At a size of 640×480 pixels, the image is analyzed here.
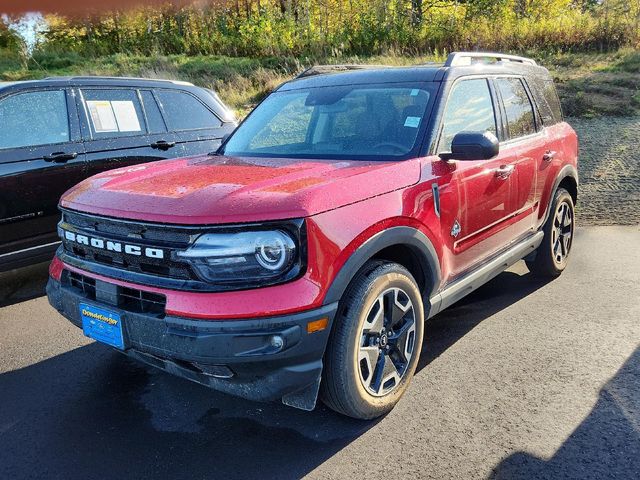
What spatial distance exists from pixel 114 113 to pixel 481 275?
3.78m

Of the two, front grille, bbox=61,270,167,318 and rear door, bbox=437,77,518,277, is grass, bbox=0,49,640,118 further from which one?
front grille, bbox=61,270,167,318

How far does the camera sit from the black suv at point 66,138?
181 inches

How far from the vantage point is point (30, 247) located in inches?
185

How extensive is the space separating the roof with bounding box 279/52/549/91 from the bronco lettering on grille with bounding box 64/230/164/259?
1.93 meters

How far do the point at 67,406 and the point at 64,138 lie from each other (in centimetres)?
274

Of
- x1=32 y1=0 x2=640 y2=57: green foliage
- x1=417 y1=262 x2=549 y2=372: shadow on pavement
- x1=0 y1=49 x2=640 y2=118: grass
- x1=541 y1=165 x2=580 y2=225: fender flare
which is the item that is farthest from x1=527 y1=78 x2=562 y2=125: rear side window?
x1=32 y1=0 x2=640 y2=57: green foliage

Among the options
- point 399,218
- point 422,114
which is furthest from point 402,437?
point 422,114

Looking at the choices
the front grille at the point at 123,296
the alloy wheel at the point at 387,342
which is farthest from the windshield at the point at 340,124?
the front grille at the point at 123,296

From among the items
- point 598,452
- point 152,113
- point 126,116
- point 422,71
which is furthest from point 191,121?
point 598,452

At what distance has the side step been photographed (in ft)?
10.8

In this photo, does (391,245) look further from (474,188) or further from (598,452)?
(598,452)

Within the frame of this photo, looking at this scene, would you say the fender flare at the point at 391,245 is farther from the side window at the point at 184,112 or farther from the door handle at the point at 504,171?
the side window at the point at 184,112

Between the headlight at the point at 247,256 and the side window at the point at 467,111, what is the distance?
1353mm

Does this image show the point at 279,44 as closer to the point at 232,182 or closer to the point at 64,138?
the point at 64,138
